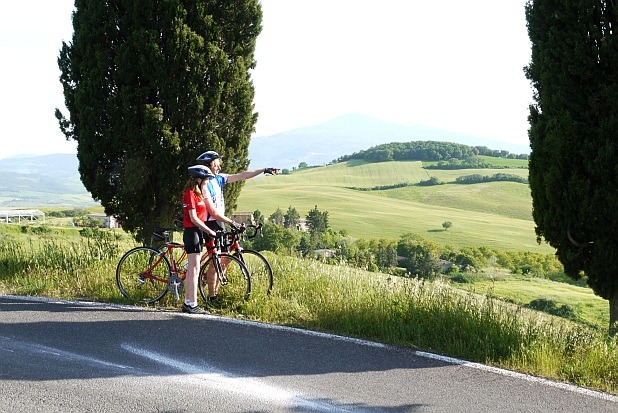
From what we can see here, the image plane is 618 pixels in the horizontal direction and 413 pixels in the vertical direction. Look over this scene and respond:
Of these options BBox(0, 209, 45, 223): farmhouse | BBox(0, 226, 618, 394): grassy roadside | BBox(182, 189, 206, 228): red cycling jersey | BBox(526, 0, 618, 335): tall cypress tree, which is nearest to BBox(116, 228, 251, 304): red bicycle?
BBox(0, 226, 618, 394): grassy roadside

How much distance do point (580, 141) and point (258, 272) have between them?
4.67 metres

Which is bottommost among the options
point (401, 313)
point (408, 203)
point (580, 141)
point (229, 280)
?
point (408, 203)

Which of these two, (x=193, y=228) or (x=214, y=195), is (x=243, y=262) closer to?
(x=193, y=228)

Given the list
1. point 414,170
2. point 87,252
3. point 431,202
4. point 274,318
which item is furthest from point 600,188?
point 414,170

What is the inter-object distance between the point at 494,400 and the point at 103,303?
569cm

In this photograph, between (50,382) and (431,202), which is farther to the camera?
(431,202)

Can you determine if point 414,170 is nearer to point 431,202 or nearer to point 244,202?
point 431,202

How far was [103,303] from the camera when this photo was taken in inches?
336

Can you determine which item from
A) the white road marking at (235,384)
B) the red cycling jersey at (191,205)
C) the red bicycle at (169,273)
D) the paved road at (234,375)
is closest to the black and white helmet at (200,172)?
the red cycling jersey at (191,205)

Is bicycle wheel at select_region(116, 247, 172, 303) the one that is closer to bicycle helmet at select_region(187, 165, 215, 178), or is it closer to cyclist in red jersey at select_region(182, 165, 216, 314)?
cyclist in red jersey at select_region(182, 165, 216, 314)

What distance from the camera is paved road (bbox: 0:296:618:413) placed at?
482 centimetres

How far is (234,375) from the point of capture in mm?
5500

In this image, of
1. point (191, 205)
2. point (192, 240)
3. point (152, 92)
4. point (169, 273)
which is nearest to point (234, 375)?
point (192, 240)

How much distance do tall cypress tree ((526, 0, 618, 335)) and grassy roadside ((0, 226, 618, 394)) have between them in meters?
1.07
